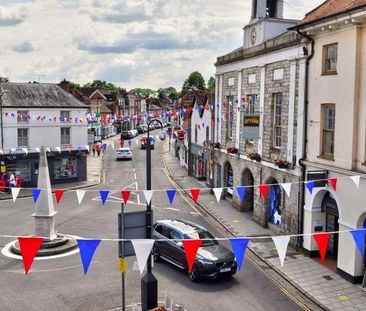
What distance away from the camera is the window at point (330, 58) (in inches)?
698

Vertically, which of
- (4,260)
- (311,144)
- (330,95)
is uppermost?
(330,95)

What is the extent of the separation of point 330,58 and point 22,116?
2446 cm

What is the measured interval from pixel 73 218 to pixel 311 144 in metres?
13.4

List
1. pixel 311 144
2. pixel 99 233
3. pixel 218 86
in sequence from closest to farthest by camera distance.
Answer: pixel 311 144 < pixel 99 233 < pixel 218 86

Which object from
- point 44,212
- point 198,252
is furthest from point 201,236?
point 44,212

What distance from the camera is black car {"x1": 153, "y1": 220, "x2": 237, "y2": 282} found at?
52.3ft

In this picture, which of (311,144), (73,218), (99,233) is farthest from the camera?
(73,218)

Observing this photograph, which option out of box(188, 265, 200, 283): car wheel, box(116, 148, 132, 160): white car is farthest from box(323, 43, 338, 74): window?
box(116, 148, 132, 160): white car

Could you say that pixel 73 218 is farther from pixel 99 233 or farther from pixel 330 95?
pixel 330 95

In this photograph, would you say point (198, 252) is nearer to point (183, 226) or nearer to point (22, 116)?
point (183, 226)

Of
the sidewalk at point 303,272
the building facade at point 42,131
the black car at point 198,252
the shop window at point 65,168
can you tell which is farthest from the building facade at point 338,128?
the shop window at point 65,168

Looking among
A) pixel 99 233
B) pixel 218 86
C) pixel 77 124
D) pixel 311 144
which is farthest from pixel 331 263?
pixel 77 124

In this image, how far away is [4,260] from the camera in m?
18.7

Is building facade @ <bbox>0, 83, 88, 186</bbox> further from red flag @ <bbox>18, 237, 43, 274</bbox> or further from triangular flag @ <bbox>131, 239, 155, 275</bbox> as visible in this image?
triangular flag @ <bbox>131, 239, 155, 275</bbox>
